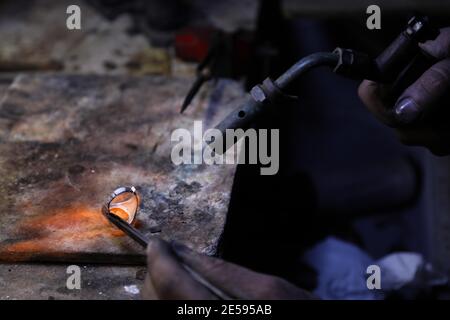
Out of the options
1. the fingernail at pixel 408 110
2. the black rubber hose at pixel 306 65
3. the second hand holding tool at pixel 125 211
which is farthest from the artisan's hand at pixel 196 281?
the fingernail at pixel 408 110

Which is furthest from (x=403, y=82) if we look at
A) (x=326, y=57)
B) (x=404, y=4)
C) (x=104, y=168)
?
(x=404, y=4)

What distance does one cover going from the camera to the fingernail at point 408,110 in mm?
2035

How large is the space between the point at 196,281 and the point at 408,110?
3.56ft

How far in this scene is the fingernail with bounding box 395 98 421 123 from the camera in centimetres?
204

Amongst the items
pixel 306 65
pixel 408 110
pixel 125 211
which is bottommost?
pixel 125 211

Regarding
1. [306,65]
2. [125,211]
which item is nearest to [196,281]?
[125,211]

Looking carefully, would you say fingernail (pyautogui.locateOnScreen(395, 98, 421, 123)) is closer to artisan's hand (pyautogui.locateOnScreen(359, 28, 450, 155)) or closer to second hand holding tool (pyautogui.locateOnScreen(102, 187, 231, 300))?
artisan's hand (pyautogui.locateOnScreen(359, 28, 450, 155))

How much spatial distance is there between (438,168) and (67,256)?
8.64 feet

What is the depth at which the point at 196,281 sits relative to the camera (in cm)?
153

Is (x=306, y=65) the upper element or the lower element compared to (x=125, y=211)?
upper

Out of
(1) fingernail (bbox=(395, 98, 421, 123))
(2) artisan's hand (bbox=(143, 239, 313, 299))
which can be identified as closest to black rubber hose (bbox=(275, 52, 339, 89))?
(1) fingernail (bbox=(395, 98, 421, 123))

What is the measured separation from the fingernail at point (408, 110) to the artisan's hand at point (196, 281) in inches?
33.4

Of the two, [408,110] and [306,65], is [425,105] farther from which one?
[306,65]
